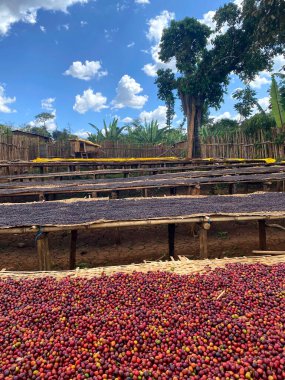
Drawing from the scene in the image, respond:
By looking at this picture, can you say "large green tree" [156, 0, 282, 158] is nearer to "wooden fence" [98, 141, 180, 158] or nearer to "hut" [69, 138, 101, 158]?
"wooden fence" [98, 141, 180, 158]

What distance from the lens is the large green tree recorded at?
16641mm

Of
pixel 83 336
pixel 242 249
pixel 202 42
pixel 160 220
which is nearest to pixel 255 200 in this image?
pixel 242 249

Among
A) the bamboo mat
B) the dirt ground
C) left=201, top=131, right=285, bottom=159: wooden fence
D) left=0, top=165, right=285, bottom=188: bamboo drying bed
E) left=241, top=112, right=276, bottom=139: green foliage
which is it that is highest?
left=241, top=112, right=276, bottom=139: green foliage

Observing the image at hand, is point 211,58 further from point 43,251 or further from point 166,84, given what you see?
point 43,251

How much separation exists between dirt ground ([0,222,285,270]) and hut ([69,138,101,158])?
11.1 meters

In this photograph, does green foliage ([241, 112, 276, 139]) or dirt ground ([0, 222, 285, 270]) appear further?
green foliage ([241, 112, 276, 139])

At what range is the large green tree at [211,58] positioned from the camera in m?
16.6

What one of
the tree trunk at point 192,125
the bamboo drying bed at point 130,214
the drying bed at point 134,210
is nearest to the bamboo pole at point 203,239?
the bamboo drying bed at point 130,214

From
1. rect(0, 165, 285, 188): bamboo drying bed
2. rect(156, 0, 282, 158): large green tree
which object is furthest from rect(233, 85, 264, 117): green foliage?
rect(0, 165, 285, 188): bamboo drying bed

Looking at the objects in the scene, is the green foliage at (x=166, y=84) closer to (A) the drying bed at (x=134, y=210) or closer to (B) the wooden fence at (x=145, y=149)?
(B) the wooden fence at (x=145, y=149)

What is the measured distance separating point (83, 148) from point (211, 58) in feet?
33.3

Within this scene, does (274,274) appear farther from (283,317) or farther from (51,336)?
(51,336)

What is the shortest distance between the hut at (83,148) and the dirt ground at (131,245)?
1111 cm

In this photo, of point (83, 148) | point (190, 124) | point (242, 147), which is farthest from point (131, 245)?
point (190, 124)
